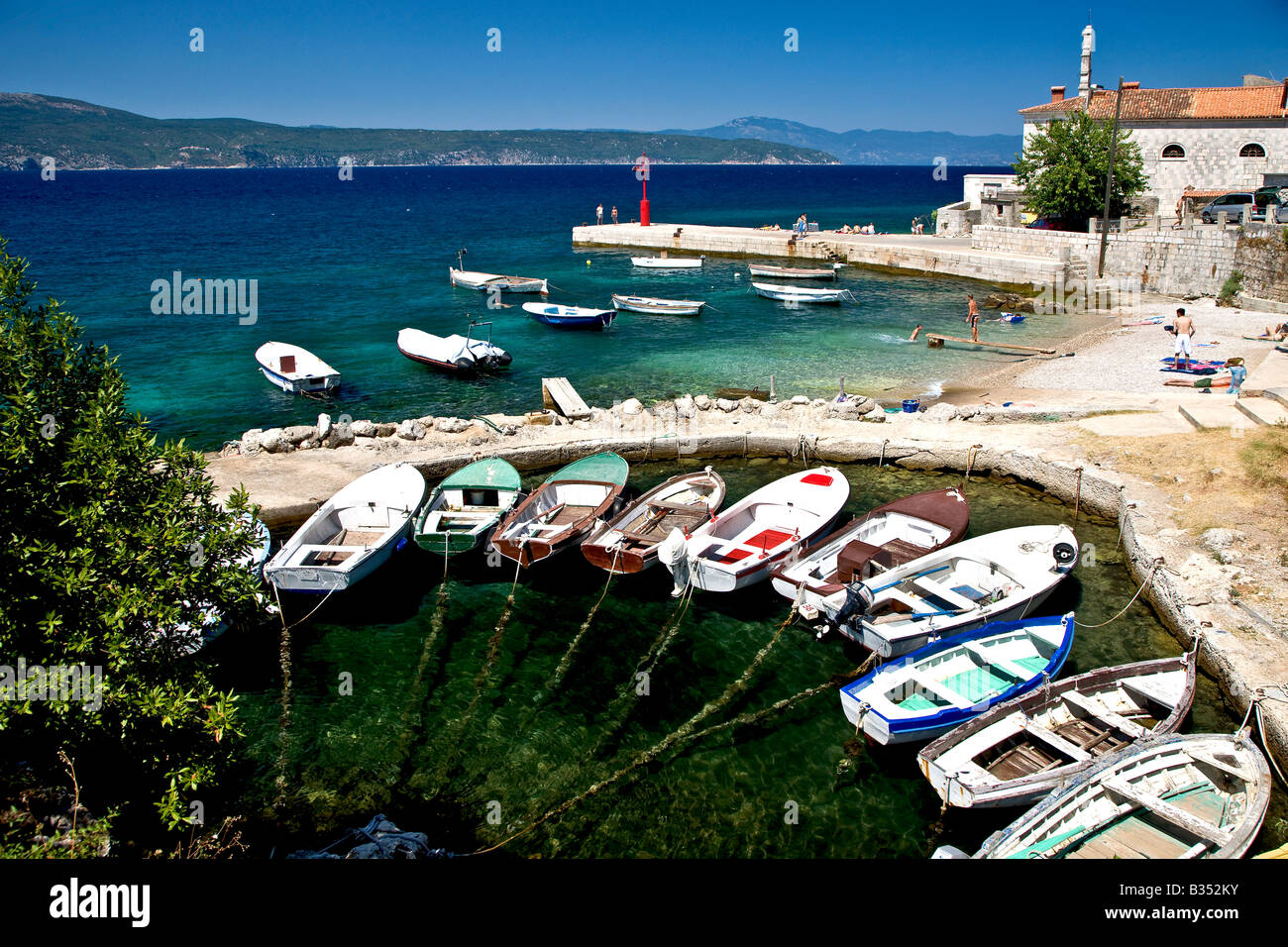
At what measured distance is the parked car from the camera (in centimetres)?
3697

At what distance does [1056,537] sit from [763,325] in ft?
78.9

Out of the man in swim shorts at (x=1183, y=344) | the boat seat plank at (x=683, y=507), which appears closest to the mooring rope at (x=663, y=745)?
the boat seat plank at (x=683, y=507)

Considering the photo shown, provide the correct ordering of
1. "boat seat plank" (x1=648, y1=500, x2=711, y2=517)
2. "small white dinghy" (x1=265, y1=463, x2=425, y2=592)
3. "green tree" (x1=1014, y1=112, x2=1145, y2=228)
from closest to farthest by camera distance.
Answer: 1. "small white dinghy" (x1=265, y1=463, x2=425, y2=592)
2. "boat seat plank" (x1=648, y1=500, x2=711, y2=517)
3. "green tree" (x1=1014, y1=112, x2=1145, y2=228)

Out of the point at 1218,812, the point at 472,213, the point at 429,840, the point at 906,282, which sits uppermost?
the point at 472,213

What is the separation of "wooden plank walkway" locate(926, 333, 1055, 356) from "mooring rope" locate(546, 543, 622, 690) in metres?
20.7

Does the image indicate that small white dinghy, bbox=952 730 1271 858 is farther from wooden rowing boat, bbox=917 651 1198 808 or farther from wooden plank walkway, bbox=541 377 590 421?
wooden plank walkway, bbox=541 377 590 421

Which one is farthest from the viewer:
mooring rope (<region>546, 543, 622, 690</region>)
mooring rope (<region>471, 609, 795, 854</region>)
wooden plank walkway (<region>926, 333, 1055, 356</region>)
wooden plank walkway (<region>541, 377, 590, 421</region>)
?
wooden plank walkway (<region>926, 333, 1055, 356</region>)

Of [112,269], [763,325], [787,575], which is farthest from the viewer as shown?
[112,269]

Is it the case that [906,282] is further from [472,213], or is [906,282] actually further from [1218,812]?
[472,213]

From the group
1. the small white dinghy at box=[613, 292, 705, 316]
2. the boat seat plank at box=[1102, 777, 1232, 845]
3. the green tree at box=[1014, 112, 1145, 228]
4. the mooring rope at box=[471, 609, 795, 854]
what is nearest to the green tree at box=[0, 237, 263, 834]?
the mooring rope at box=[471, 609, 795, 854]

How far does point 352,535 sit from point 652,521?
587cm

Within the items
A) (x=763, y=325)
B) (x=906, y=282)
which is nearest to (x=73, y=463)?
(x=763, y=325)

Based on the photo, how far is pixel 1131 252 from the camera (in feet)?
122

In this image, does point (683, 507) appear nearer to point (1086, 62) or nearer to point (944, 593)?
point (944, 593)
